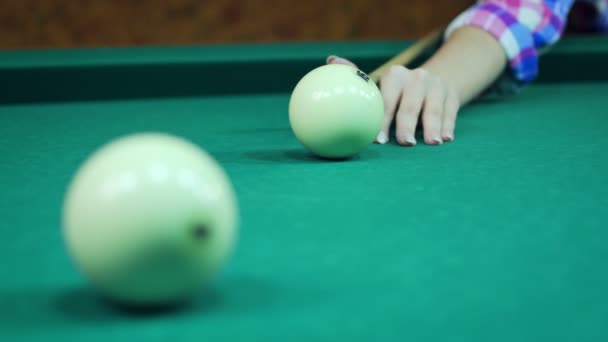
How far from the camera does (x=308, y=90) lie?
1.77 metres

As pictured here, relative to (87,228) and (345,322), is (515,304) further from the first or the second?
(87,228)

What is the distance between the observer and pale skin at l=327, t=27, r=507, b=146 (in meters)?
2.12

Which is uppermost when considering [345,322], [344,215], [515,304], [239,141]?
[239,141]

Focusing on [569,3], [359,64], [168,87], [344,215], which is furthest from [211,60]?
[344,215]

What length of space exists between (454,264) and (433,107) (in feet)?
3.66

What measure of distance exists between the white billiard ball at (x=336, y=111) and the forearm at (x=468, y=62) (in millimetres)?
657

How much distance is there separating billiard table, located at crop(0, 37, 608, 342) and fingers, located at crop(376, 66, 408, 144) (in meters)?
0.14

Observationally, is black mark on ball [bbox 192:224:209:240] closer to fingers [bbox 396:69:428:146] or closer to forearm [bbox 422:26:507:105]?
fingers [bbox 396:69:428:146]

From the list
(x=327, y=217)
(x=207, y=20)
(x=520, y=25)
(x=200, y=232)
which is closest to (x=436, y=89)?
(x=520, y=25)

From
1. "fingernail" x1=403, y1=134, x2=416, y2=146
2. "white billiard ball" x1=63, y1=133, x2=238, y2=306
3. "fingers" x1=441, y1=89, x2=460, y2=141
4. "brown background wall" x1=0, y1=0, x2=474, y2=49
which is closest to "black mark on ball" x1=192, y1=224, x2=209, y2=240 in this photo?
"white billiard ball" x1=63, y1=133, x2=238, y2=306

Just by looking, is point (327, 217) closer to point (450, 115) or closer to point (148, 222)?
point (148, 222)

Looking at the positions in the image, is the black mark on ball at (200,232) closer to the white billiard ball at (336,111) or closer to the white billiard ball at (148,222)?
the white billiard ball at (148,222)

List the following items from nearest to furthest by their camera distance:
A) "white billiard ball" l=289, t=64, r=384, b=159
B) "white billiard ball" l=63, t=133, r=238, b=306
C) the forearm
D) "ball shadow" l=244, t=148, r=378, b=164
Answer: "white billiard ball" l=63, t=133, r=238, b=306, "white billiard ball" l=289, t=64, r=384, b=159, "ball shadow" l=244, t=148, r=378, b=164, the forearm

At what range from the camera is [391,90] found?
2156 mm
